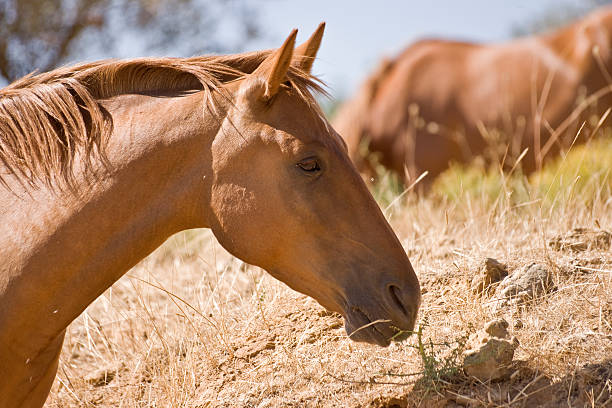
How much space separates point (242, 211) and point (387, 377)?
0.96m

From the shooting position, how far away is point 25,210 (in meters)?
2.43

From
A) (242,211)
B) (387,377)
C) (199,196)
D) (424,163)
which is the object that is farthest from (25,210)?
(424,163)

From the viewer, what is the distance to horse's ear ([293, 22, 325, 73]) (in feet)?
8.62

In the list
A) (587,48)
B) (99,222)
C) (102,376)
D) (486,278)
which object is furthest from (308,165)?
(587,48)

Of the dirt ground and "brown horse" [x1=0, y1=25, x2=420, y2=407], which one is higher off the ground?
"brown horse" [x1=0, y1=25, x2=420, y2=407]

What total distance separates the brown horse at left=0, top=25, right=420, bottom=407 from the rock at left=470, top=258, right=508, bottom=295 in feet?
2.73

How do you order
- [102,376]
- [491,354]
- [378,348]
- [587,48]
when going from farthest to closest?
[587,48] < [102,376] < [378,348] < [491,354]

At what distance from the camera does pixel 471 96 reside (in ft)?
27.7

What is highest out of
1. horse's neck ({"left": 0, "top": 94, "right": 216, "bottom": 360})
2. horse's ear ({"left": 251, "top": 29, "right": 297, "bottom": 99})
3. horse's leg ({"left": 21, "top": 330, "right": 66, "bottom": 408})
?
horse's ear ({"left": 251, "top": 29, "right": 297, "bottom": 99})

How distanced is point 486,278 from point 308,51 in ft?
4.47

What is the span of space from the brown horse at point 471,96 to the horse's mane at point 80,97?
5369 millimetres

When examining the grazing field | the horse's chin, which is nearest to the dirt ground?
the grazing field

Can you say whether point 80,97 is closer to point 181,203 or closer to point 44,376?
point 181,203

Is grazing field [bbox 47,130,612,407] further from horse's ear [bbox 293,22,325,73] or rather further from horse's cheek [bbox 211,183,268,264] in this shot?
horse's ear [bbox 293,22,325,73]
